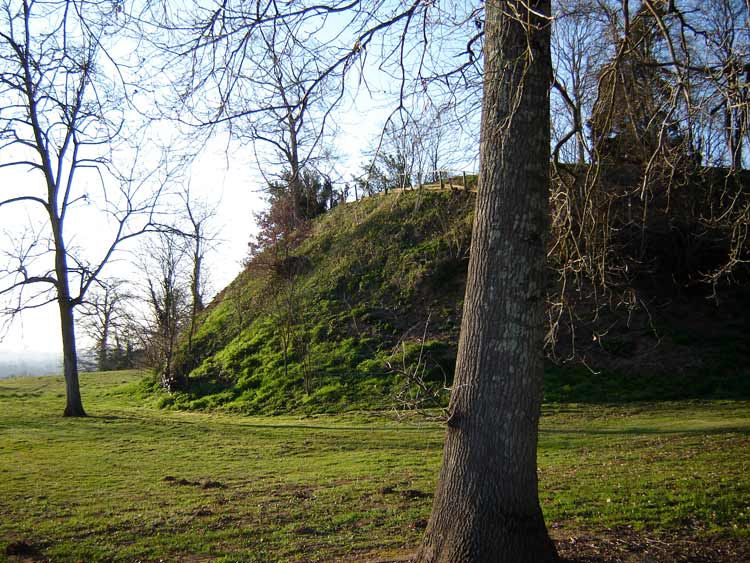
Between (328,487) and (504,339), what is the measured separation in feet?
19.3

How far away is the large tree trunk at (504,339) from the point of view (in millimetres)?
4621

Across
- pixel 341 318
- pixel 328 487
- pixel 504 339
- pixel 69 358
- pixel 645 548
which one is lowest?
pixel 328 487

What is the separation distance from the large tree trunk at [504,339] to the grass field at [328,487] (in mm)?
1194

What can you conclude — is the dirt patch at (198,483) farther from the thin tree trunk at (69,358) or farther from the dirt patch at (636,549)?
the thin tree trunk at (69,358)

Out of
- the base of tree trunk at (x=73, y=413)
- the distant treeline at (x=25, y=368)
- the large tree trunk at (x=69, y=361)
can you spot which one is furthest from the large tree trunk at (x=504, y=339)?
the distant treeline at (x=25, y=368)

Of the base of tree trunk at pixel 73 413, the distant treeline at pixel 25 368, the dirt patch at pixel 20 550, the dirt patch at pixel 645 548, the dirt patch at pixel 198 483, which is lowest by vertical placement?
the dirt patch at pixel 198 483

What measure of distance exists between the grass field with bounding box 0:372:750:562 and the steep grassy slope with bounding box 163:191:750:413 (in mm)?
2868

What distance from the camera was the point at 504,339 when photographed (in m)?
4.65

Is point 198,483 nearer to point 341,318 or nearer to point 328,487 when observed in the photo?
point 328,487

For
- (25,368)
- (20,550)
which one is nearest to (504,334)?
(20,550)

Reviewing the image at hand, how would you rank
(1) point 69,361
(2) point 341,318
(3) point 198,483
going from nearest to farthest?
(3) point 198,483 < (1) point 69,361 < (2) point 341,318

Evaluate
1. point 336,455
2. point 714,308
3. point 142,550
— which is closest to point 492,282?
point 142,550

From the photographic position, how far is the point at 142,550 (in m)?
6.39

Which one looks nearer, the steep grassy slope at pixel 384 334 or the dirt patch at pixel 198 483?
the dirt patch at pixel 198 483
